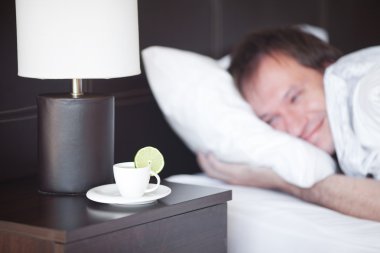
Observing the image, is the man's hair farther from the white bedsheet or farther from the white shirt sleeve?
the white bedsheet

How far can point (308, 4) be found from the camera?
244 cm

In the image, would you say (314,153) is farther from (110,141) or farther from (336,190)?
(110,141)

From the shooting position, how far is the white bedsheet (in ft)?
4.58

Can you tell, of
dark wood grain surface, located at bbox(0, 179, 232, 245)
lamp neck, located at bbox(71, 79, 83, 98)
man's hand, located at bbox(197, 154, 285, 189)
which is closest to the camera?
dark wood grain surface, located at bbox(0, 179, 232, 245)

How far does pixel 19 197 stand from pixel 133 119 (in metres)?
0.55

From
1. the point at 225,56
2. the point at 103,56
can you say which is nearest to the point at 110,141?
the point at 103,56

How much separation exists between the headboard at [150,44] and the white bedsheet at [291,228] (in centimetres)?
36

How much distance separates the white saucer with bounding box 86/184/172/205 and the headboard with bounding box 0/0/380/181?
1.00 feet

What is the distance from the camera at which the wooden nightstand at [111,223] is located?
3.72 ft

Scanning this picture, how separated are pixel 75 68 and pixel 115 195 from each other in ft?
0.81

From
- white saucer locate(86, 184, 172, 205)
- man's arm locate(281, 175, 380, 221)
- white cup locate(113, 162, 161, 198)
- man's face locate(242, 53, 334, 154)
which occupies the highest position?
man's face locate(242, 53, 334, 154)

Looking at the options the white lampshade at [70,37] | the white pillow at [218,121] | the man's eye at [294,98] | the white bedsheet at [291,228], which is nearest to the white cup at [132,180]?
the white lampshade at [70,37]

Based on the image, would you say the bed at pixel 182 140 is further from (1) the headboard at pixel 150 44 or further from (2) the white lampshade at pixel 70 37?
(2) the white lampshade at pixel 70 37

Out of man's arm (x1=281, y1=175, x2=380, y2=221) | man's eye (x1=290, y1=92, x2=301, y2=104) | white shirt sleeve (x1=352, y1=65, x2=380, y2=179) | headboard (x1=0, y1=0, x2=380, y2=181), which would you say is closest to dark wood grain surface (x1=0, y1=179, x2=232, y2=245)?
headboard (x1=0, y1=0, x2=380, y2=181)
